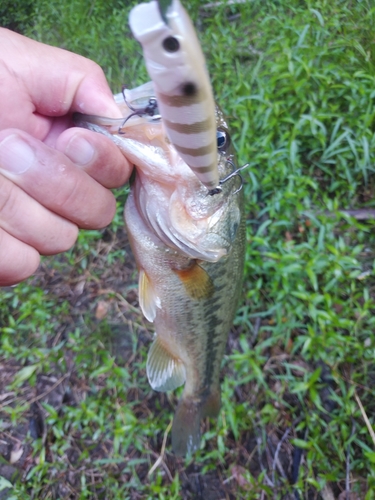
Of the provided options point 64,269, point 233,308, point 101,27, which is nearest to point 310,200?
point 233,308

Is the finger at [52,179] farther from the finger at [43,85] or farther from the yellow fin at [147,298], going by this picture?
the yellow fin at [147,298]

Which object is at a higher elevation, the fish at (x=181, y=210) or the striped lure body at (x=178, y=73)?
the striped lure body at (x=178, y=73)

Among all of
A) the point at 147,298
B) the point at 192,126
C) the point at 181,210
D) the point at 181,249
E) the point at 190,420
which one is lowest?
the point at 190,420

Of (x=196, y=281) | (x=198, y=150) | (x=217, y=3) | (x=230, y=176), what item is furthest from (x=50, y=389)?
(x=217, y=3)

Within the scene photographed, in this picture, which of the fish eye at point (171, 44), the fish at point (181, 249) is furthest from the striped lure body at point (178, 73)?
the fish at point (181, 249)

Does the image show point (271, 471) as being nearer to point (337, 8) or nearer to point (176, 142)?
point (176, 142)

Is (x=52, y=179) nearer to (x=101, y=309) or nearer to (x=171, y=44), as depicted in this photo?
(x=171, y=44)
